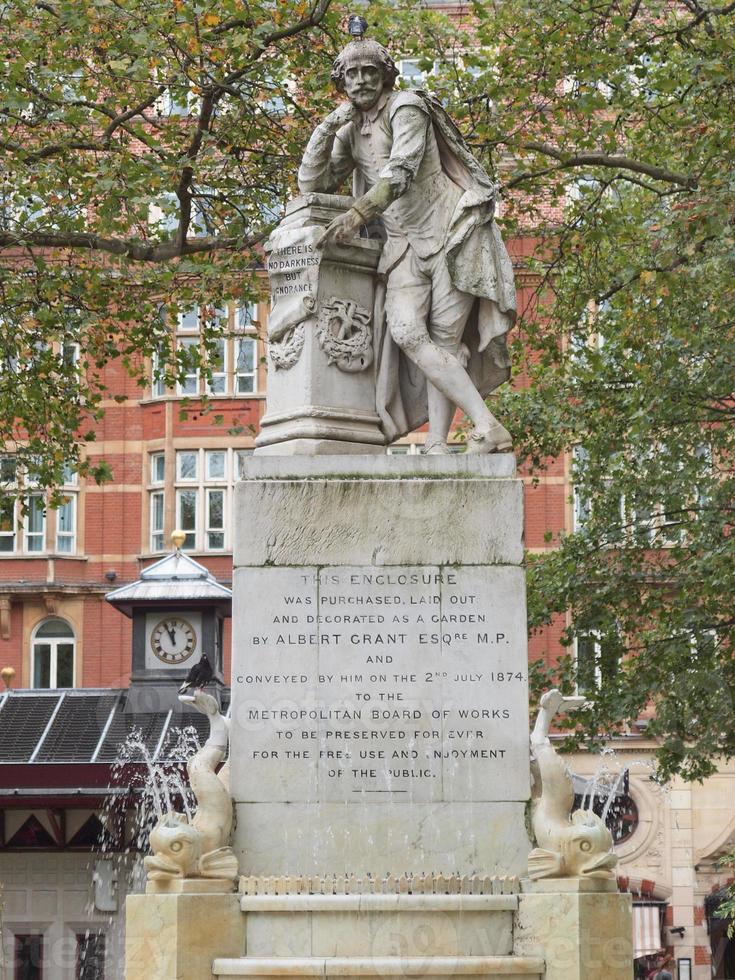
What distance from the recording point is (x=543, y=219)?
23.2 meters

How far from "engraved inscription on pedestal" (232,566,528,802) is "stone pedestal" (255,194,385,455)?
0.97 m

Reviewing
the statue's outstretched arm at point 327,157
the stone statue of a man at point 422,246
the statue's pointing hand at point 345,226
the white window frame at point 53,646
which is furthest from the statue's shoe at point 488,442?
the white window frame at point 53,646

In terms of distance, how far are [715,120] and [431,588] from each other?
11444mm

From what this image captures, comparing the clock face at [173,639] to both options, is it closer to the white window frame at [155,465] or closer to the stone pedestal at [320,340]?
the white window frame at [155,465]

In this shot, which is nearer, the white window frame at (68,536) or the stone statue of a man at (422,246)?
the stone statue of a man at (422,246)

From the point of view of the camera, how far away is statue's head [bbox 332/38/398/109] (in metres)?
11.4

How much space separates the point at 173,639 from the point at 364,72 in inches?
766

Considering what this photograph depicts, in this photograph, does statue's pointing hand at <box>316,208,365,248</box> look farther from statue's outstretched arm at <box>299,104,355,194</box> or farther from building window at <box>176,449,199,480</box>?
building window at <box>176,449,199,480</box>

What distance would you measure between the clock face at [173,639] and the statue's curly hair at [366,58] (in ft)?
61.4

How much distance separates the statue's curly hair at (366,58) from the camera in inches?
447

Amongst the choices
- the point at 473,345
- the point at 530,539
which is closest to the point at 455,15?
the point at 530,539

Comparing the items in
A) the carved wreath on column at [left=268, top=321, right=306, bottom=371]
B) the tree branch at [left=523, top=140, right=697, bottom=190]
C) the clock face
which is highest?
the tree branch at [left=523, top=140, right=697, bottom=190]

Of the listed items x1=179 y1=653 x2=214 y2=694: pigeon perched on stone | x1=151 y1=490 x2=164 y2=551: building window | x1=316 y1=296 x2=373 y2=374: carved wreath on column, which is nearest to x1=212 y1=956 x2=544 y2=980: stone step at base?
x1=316 y1=296 x2=373 y2=374: carved wreath on column

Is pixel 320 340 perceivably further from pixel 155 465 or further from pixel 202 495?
pixel 155 465
